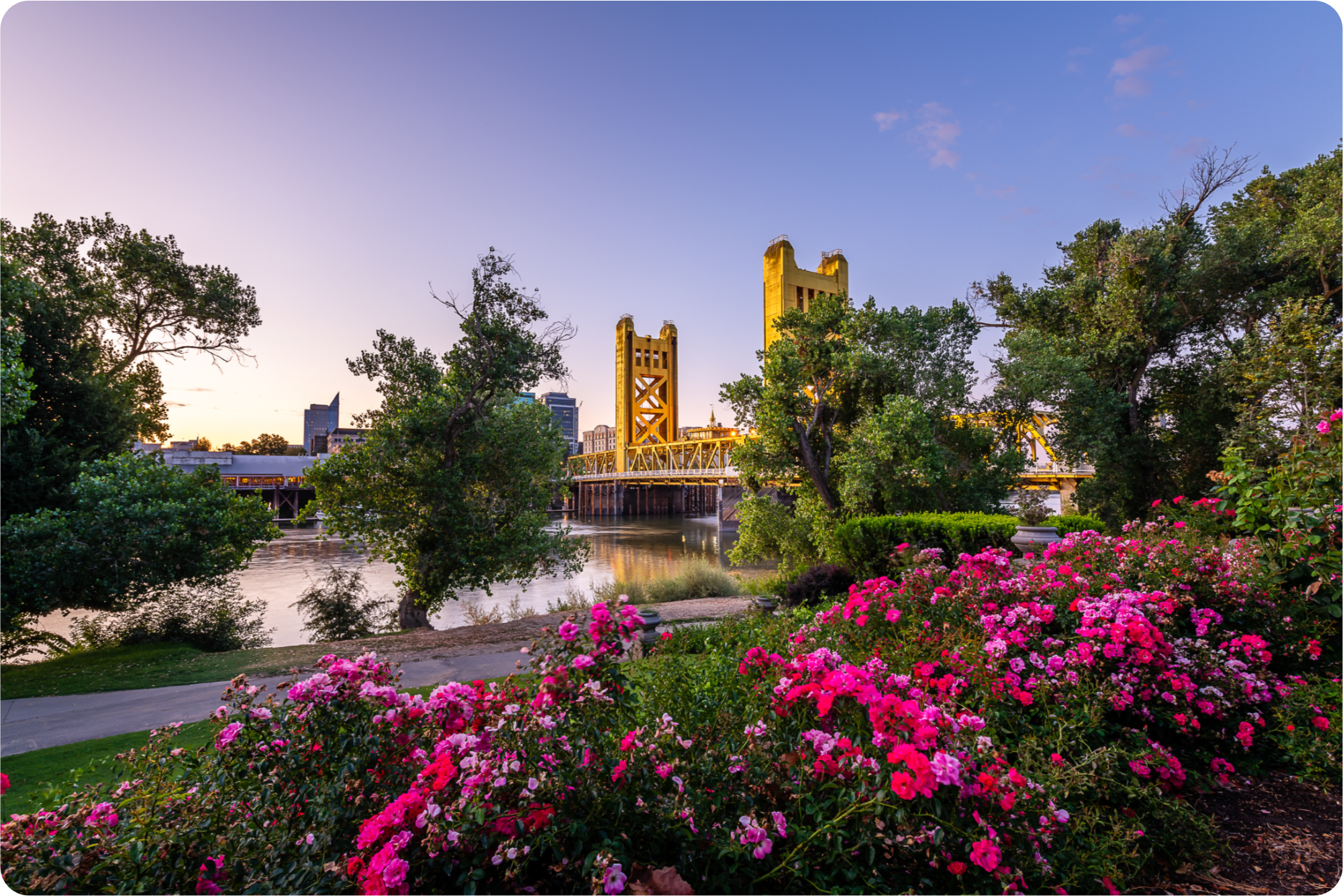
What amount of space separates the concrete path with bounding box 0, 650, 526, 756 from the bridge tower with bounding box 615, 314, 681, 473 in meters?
44.7

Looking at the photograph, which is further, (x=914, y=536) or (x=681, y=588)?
(x=681, y=588)

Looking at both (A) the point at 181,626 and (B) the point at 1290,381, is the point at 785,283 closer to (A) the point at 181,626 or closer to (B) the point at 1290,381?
(B) the point at 1290,381

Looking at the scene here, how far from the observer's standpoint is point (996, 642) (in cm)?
288

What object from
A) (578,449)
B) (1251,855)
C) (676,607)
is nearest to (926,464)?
(676,607)

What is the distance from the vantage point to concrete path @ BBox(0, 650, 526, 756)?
431cm

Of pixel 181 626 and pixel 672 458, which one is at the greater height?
pixel 672 458

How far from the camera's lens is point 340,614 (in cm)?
1016

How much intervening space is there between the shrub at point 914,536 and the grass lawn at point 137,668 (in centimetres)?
834

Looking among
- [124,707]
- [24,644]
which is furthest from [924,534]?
[24,644]

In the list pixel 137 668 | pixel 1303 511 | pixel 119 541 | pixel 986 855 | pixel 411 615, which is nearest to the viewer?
pixel 986 855

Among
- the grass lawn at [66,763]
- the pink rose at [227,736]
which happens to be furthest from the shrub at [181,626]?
the pink rose at [227,736]

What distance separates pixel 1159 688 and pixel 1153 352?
1570cm

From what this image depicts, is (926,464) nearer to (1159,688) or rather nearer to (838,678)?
(1159,688)

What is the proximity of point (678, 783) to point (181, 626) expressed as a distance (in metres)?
11.2
